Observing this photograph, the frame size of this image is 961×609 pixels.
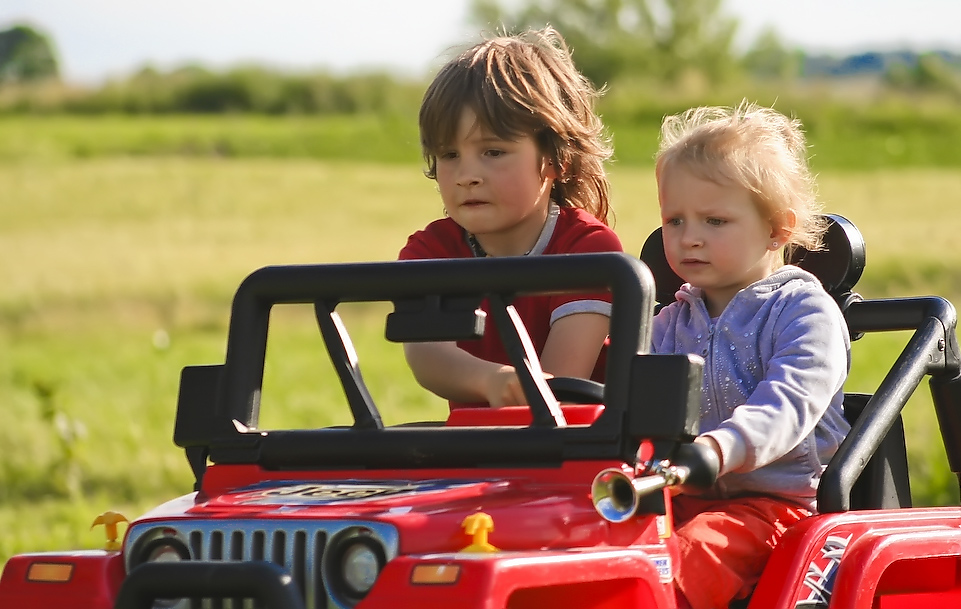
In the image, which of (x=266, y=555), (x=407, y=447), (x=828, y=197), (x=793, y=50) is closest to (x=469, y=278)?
(x=407, y=447)

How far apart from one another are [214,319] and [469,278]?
56.6ft

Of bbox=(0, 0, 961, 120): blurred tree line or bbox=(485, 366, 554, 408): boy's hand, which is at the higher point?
bbox=(0, 0, 961, 120): blurred tree line

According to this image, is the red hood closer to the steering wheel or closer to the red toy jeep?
the red toy jeep

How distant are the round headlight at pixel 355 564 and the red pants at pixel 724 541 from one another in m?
0.72

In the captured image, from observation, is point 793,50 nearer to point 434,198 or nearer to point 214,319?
point 434,198

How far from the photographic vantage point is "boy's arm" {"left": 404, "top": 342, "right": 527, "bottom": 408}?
142 inches

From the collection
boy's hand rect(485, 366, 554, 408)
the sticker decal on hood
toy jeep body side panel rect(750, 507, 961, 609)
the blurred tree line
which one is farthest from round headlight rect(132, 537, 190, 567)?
the blurred tree line

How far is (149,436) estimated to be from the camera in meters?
11.2

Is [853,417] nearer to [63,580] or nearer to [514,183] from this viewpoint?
[514,183]

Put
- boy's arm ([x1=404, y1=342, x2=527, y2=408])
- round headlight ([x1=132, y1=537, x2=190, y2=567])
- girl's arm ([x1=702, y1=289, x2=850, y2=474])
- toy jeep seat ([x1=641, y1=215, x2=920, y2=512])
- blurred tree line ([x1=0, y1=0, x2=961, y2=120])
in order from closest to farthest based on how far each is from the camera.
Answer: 1. round headlight ([x1=132, y1=537, x2=190, y2=567])
2. girl's arm ([x1=702, y1=289, x2=850, y2=474])
3. toy jeep seat ([x1=641, y1=215, x2=920, y2=512])
4. boy's arm ([x1=404, y1=342, x2=527, y2=408])
5. blurred tree line ([x1=0, y1=0, x2=961, y2=120])

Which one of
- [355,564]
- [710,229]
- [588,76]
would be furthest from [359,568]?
[588,76]

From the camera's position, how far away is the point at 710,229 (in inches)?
144

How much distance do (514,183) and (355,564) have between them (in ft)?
5.25

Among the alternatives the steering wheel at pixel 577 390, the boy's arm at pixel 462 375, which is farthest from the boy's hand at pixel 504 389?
the steering wheel at pixel 577 390
